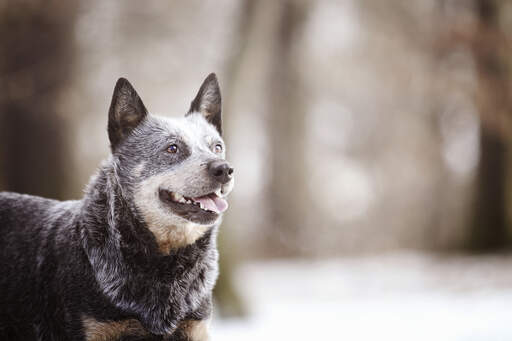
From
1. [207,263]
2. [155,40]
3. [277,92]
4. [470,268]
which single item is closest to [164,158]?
[207,263]

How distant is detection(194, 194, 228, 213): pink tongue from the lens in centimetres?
351

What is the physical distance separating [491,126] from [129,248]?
1088 cm

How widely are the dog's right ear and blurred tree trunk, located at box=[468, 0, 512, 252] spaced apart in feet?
33.0

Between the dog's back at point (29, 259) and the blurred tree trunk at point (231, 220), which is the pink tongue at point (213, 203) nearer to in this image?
the dog's back at point (29, 259)

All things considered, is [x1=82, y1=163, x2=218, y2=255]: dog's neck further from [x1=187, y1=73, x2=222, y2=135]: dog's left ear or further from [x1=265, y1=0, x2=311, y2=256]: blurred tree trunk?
[x1=265, y1=0, x2=311, y2=256]: blurred tree trunk

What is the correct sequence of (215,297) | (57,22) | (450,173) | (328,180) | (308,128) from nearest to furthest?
1. (215,297)
2. (57,22)
3. (450,173)
4. (308,128)
5. (328,180)

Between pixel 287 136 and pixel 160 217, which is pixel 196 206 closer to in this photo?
pixel 160 217

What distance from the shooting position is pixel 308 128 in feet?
55.6

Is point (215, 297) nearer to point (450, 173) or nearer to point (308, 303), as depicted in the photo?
point (308, 303)

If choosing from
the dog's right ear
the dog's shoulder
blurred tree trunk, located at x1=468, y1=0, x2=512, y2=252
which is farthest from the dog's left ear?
blurred tree trunk, located at x1=468, y1=0, x2=512, y2=252

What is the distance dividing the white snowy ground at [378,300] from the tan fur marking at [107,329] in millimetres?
3082

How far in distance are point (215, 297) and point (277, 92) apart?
31.1ft

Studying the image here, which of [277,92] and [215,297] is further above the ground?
[277,92]

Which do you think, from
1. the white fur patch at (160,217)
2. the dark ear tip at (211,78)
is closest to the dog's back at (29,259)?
the white fur patch at (160,217)
